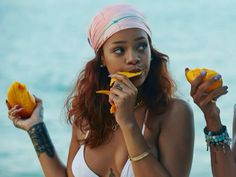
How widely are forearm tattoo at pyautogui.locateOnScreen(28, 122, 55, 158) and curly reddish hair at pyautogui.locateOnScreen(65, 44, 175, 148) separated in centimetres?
26

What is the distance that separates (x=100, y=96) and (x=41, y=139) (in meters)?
0.71

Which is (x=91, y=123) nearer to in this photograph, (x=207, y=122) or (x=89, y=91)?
(x=89, y=91)

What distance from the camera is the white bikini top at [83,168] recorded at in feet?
17.3

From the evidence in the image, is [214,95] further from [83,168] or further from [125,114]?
[83,168]

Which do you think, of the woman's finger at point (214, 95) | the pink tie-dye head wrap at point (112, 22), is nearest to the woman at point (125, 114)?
the pink tie-dye head wrap at point (112, 22)

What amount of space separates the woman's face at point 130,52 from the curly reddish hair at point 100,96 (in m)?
0.26

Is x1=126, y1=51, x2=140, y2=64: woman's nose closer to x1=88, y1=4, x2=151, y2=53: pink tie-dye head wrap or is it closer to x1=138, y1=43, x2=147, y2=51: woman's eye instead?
x1=138, y1=43, x2=147, y2=51: woman's eye

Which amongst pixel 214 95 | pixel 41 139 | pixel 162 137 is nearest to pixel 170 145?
pixel 162 137

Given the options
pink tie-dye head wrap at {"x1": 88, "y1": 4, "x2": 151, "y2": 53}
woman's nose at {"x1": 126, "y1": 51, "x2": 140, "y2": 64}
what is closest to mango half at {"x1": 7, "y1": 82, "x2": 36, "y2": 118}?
pink tie-dye head wrap at {"x1": 88, "y1": 4, "x2": 151, "y2": 53}

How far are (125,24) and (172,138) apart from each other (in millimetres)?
946

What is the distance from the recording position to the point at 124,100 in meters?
4.96

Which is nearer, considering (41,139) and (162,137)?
(162,137)

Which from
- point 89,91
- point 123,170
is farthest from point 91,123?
point 123,170

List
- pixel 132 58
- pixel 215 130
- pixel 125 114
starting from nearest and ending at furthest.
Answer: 1. pixel 215 130
2. pixel 125 114
3. pixel 132 58
